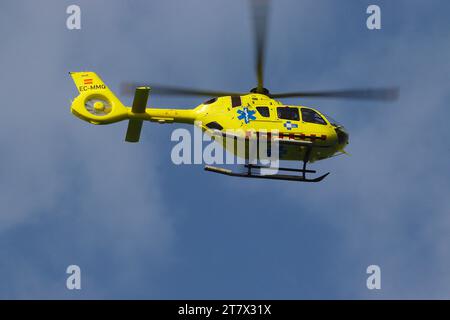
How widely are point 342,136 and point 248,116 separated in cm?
279

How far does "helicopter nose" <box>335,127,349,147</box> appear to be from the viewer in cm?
3325

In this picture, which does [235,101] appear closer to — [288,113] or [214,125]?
[214,125]

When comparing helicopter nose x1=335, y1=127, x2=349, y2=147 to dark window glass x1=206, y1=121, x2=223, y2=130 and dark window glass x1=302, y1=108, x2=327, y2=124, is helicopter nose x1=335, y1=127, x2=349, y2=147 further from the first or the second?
dark window glass x1=206, y1=121, x2=223, y2=130

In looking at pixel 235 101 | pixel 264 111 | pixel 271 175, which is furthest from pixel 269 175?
pixel 235 101


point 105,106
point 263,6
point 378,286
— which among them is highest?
point 263,6

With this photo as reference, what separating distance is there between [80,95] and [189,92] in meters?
2.97

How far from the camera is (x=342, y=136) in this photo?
33344 mm

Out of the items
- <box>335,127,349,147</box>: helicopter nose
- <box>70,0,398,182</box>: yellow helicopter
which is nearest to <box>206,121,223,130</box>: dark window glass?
<box>70,0,398,182</box>: yellow helicopter

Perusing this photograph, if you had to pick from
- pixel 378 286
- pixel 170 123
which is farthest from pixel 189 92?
pixel 378 286

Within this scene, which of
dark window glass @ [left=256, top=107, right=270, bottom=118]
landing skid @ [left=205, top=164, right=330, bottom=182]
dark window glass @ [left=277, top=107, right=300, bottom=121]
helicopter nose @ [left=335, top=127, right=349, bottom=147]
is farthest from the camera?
helicopter nose @ [left=335, top=127, right=349, bottom=147]

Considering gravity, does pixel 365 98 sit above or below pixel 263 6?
below

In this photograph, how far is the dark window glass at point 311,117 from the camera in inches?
1297

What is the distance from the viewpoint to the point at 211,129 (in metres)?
32.6

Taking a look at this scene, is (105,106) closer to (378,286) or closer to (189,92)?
(189,92)
